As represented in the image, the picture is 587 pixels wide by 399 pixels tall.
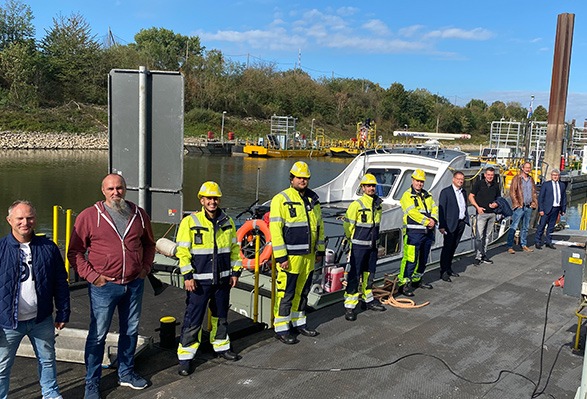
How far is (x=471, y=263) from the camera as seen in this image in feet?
33.2

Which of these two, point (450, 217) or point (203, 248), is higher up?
point (203, 248)

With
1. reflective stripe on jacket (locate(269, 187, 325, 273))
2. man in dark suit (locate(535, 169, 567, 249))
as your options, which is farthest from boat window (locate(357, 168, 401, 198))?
reflective stripe on jacket (locate(269, 187, 325, 273))

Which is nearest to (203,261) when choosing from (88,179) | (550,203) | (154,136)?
(154,136)

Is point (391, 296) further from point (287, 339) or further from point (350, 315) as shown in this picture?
point (287, 339)

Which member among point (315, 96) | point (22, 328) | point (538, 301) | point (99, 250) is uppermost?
point (315, 96)

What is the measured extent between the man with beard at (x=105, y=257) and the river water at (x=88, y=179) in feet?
33.1

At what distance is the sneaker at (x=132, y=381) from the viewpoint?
468cm

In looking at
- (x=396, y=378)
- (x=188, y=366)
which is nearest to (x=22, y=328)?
(x=188, y=366)

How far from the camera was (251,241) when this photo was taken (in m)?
8.50

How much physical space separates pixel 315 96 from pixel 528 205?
7884 centimetres

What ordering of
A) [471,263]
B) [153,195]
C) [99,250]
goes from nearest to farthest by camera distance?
[99,250] → [153,195] → [471,263]

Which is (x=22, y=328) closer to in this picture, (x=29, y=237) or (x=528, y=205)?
(x=29, y=237)

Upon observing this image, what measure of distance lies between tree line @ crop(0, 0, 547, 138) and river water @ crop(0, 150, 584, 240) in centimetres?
1314

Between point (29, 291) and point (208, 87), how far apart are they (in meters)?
73.8
